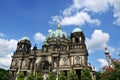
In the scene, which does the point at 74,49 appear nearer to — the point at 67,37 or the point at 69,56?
the point at 69,56

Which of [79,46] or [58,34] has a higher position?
[58,34]

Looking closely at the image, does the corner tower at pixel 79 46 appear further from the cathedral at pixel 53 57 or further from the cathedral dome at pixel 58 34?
the cathedral dome at pixel 58 34

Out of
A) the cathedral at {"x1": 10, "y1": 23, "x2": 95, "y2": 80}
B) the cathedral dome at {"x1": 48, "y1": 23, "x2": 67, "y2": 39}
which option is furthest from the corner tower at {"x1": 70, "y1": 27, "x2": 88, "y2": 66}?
the cathedral dome at {"x1": 48, "y1": 23, "x2": 67, "y2": 39}

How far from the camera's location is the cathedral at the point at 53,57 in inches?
1874

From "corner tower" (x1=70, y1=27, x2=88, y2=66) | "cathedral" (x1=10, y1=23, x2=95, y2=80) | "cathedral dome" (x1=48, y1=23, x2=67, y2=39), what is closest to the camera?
"corner tower" (x1=70, y1=27, x2=88, y2=66)

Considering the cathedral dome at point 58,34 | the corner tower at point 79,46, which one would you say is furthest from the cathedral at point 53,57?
the cathedral dome at point 58,34

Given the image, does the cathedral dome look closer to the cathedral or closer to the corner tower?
the cathedral

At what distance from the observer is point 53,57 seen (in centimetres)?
5012

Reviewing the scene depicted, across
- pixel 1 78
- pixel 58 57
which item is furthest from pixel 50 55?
pixel 1 78

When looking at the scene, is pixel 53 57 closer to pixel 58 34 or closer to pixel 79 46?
pixel 79 46

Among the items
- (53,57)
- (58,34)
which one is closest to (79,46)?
(53,57)

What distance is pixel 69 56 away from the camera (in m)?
49.1

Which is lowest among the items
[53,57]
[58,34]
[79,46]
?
[53,57]

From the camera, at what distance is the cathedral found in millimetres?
47594
